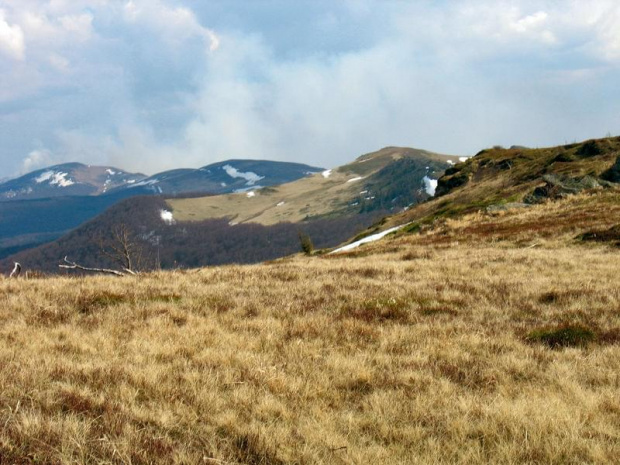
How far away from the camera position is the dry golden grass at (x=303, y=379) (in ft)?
15.1

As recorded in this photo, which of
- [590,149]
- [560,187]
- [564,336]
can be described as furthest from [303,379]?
[590,149]

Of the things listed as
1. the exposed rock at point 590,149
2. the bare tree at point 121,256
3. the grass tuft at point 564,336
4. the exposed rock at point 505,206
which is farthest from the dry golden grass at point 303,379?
the exposed rock at point 590,149

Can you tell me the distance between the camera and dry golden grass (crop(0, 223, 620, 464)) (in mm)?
4602

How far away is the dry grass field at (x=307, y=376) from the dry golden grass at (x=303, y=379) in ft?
0.08

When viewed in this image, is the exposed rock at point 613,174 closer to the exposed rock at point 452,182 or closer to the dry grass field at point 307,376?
the exposed rock at point 452,182

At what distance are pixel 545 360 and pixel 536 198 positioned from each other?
163 feet

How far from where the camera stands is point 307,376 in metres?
6.54

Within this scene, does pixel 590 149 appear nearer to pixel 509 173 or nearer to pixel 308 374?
pixel 509 173

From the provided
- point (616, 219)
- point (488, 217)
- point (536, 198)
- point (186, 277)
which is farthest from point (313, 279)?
point (536, 198)

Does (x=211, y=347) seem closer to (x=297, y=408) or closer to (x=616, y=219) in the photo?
(x=297, y=408)

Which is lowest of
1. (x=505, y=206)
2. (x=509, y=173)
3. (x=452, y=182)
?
(x=505, y=206)

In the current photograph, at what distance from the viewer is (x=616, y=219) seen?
32750mm

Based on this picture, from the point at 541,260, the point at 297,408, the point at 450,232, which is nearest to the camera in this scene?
the point at 297,408

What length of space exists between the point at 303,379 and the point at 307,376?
0.57 feet
